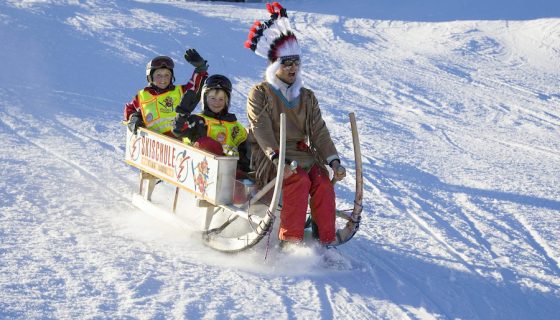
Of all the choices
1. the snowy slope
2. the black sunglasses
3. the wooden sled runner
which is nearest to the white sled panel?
the wooden sled runner

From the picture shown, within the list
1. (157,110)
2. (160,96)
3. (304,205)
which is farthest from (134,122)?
(304,205)

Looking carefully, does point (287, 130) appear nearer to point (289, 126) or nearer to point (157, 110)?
point (289, 126)

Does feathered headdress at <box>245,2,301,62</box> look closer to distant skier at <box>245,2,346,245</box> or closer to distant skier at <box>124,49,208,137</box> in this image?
distant skier at <box>245,2,346,245</box>

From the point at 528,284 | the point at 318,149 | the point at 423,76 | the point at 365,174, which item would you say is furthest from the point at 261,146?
the point at 423,76

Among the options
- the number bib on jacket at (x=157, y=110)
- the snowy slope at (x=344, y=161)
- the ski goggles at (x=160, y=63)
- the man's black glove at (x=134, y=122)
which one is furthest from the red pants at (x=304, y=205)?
the ski goggles at (x=160, y=63)

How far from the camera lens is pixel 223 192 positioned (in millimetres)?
5758

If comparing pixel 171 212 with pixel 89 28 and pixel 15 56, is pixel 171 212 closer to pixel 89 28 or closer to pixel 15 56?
pixel 15 56

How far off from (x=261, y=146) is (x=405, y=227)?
1622mm

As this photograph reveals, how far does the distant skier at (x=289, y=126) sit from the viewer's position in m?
5.60

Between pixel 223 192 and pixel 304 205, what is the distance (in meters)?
0.61

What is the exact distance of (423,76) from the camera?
13500mm

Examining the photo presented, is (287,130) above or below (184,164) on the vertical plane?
above

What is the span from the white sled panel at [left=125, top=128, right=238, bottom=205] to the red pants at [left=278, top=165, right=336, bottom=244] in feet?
1.47

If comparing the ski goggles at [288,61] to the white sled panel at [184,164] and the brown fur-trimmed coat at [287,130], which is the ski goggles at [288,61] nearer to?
the brown fur-trimmed coat at [287,130]
